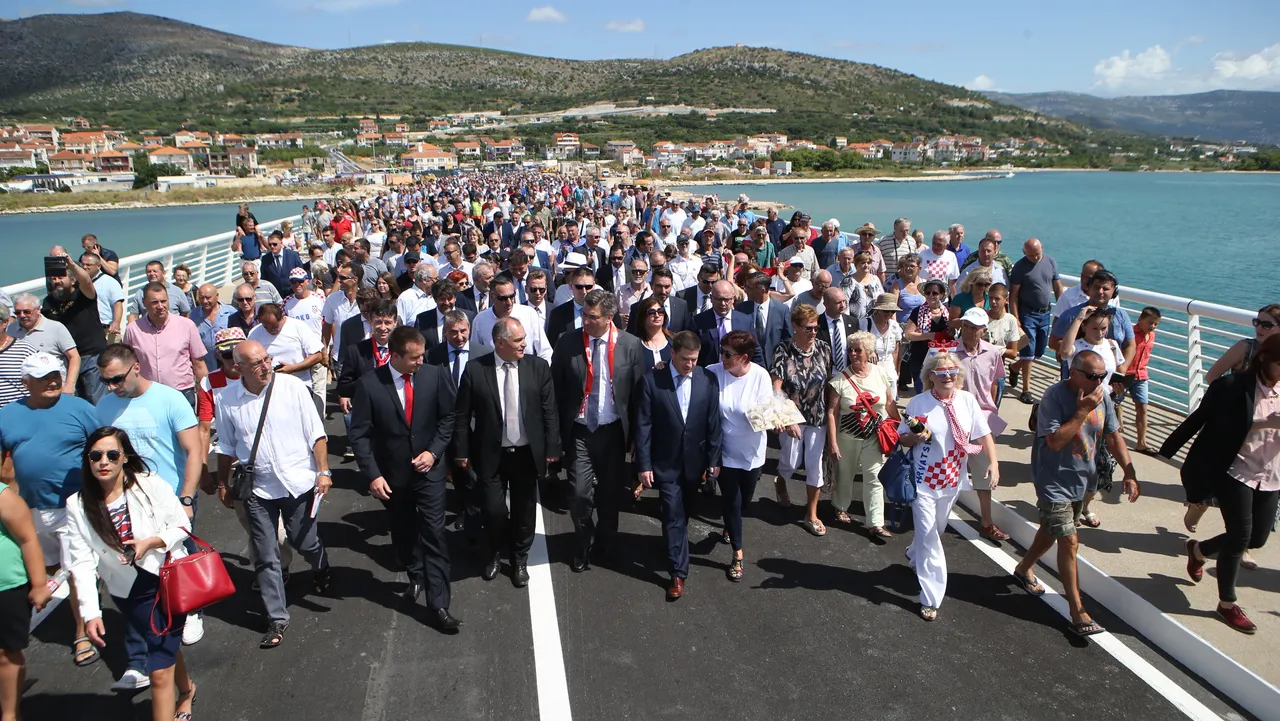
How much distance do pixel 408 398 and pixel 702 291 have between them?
3899mm

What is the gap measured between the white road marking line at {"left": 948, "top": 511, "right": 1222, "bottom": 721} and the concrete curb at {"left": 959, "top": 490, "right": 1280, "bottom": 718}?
188mm

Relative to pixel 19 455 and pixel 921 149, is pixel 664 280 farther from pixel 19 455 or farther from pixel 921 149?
pixel 921 149

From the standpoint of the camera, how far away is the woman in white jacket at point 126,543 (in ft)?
10.3

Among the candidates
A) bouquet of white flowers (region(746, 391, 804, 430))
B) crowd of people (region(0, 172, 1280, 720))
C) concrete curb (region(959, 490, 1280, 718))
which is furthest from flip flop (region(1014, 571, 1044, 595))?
bouquet of white flowers (region(746, 391, 804, 430))

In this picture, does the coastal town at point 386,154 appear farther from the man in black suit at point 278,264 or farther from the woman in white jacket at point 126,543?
the woman in white jacket at point 126,543

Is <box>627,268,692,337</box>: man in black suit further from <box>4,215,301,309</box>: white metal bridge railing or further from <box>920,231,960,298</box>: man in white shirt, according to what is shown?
<box>4,215,301,309</box>: white metal bridge railing

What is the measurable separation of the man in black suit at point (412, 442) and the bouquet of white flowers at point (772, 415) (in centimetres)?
192

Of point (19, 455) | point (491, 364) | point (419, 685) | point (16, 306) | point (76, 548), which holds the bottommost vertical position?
point (419, 685)

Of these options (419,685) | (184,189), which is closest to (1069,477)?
(419,685)

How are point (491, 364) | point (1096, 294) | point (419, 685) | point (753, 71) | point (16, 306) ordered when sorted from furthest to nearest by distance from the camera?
point (753, 71) → point (1096, 294) → point (16, 306) → point (491, 364) → point (419, 685)

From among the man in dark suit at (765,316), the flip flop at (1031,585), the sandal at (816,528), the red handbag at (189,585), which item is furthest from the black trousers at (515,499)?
the flip flop at (1031,585)

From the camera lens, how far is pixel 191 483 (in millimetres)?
4008

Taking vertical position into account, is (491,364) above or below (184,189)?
below

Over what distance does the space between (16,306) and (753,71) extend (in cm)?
20998
